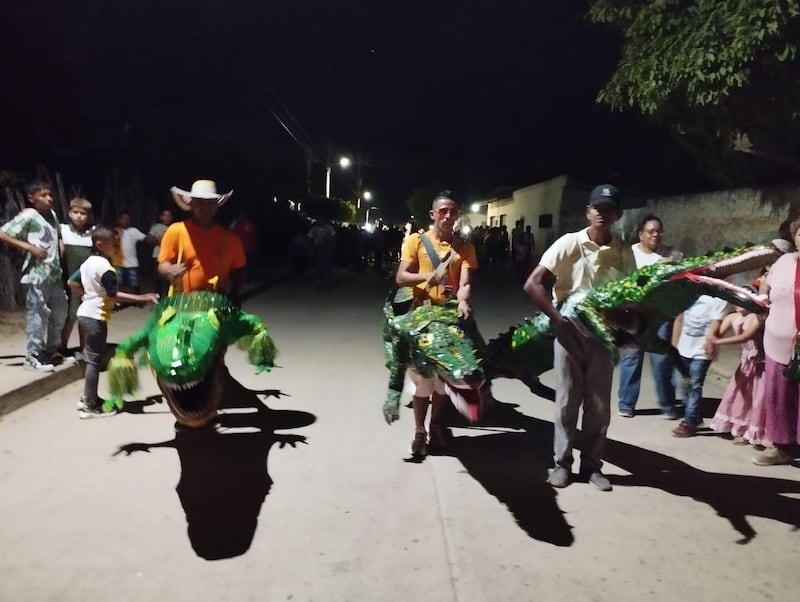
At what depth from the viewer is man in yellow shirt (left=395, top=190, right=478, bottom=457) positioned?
4.66m

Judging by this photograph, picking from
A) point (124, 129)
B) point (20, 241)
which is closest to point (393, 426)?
point (20, 241)

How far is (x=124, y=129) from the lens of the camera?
68.9 ft

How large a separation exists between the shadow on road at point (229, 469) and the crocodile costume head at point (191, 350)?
1.73 feet

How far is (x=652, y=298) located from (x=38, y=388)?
571cm

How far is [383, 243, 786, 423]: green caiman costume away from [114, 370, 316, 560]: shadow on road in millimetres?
1137

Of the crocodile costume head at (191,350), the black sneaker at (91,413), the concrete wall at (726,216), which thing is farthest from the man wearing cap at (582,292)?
the concrete wall at (726,216)

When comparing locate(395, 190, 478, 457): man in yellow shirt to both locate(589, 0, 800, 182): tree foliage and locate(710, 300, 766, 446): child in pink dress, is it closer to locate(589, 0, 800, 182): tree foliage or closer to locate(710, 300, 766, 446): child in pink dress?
locate(710, 300, 766, 446): child in pink dress

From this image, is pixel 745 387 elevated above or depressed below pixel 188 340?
below

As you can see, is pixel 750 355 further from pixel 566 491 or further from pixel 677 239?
pixel 677 239

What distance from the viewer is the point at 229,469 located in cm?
469

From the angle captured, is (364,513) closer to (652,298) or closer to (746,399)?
(652,298)

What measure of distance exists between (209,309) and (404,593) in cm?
220

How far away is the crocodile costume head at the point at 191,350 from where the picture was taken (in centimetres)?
385

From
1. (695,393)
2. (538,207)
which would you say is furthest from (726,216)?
(538,207)
